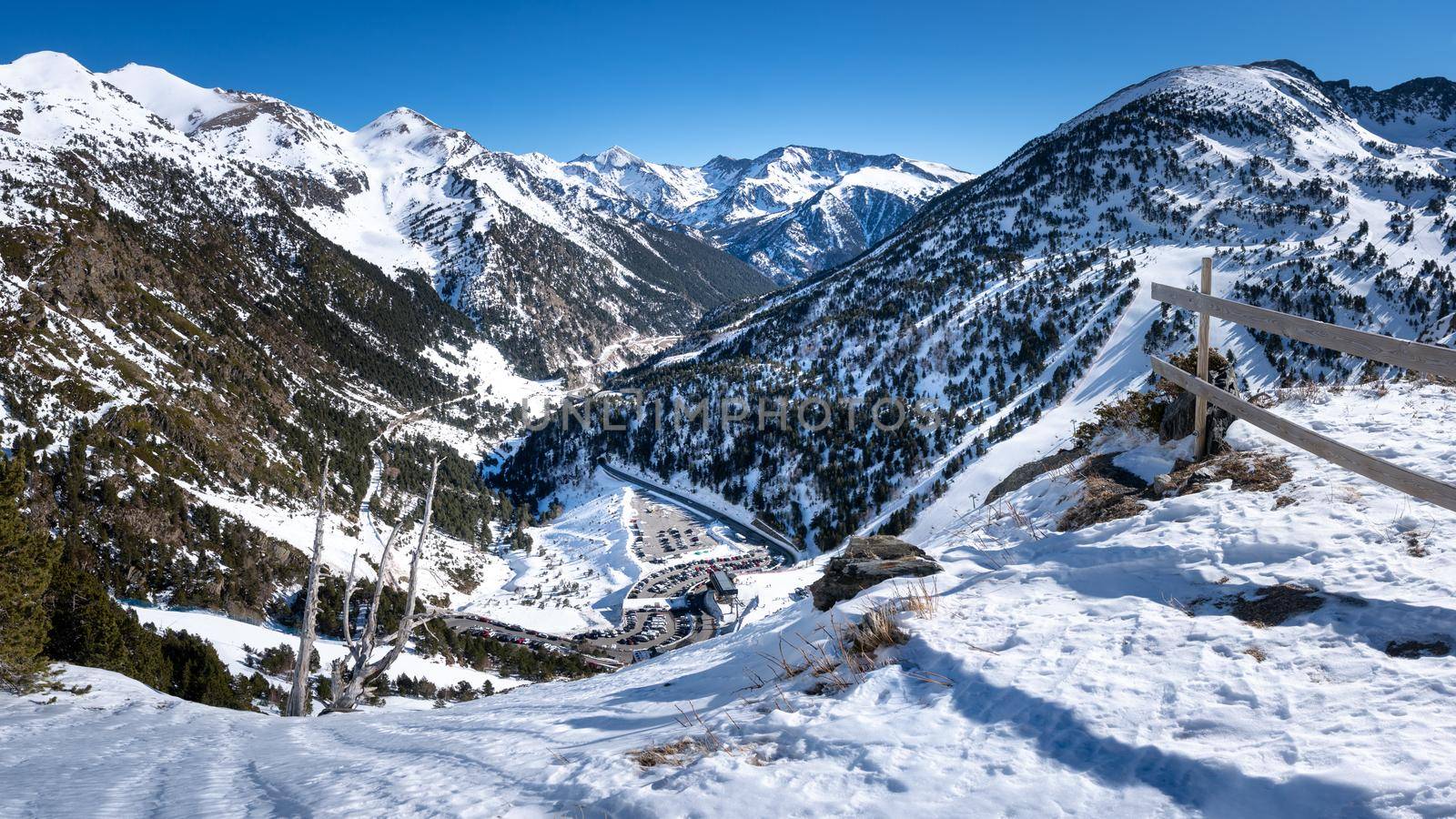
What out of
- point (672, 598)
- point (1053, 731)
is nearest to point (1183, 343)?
point (672, 598)

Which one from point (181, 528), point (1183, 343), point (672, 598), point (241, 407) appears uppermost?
point (1183, 343)

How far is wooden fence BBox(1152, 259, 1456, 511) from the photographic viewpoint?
17.5 ft

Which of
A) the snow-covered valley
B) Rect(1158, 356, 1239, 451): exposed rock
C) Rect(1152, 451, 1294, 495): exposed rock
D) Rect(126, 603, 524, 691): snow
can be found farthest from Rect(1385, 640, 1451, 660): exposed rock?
Rect(126, 603, 524, 691): snow

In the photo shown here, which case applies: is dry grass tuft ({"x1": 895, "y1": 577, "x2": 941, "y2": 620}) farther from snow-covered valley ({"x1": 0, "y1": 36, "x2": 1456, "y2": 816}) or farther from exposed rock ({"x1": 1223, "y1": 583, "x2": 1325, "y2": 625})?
exposed rock ({"x1": 1223, "y1": 583, "x2": 1325, "y2": 625})

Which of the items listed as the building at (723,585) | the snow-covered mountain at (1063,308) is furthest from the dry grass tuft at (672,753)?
the snow-covered mountain at (1063,308)

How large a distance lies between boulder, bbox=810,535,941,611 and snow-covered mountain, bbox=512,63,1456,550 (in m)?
70.9

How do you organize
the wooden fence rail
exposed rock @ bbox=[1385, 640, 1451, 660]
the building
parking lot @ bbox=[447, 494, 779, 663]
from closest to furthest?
→ exposed rock @ bbox=[1385, 640, 1451, 660]
the wooden fence rail
parking lot @ bbox=[447, 494, 779, 663]
the building

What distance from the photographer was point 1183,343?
102 metres

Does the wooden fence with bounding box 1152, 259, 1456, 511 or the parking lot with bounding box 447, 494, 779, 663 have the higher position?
the wooden fence with bounding box 1152, 259, 1456, 511

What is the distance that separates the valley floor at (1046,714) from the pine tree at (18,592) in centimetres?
717

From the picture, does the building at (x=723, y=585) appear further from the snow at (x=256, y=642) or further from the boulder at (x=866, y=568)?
the boulder at (x=866, y=568)

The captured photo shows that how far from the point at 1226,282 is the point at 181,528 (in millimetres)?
161244

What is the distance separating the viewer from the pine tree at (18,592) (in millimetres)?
14602

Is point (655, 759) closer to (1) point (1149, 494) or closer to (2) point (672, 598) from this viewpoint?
(1) point (1149, 494)
